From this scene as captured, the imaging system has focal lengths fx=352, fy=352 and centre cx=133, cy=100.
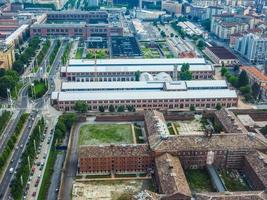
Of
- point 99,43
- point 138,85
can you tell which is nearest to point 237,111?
point 138,85

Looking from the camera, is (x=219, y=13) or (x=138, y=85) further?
(x=219, y=13)

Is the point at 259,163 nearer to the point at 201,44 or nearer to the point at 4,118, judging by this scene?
the point at 4,118

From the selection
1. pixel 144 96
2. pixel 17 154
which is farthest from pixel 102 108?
pixel 17 154

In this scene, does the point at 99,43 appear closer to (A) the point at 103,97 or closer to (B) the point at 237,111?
(A) the point at 103,97

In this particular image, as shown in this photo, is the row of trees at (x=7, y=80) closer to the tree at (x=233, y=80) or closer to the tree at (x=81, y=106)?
the tree at (x=81, y=106)

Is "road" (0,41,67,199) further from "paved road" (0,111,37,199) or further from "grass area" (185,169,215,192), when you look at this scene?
"grass area" (185,169,215,192)

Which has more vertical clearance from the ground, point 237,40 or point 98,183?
point 237,40
